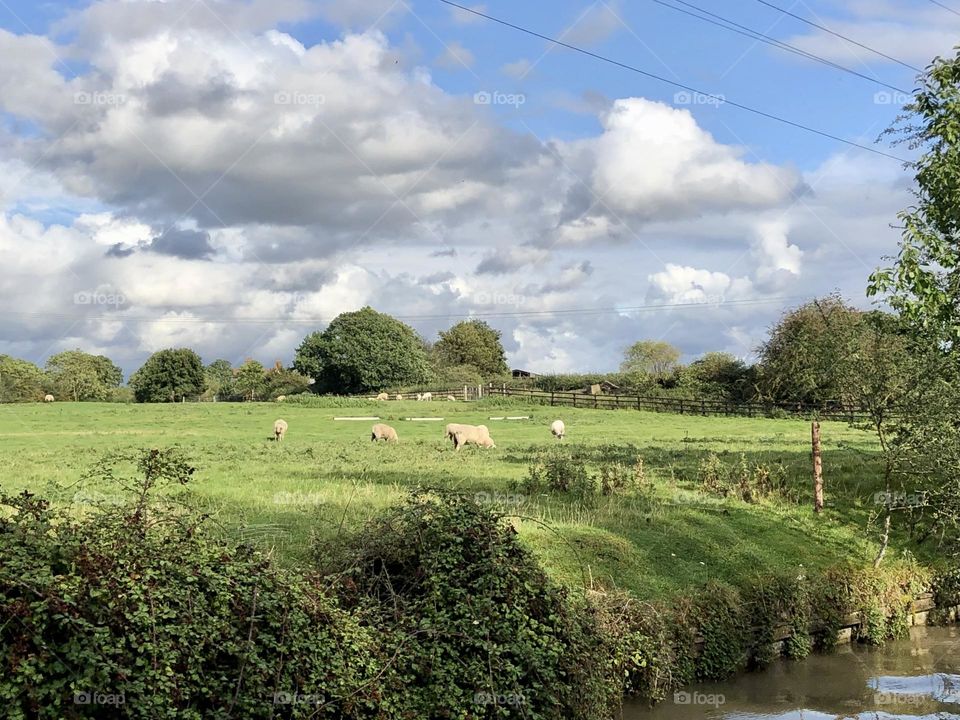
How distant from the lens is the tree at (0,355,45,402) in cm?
10270

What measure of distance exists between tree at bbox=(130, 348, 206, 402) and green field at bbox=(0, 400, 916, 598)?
59.7 m

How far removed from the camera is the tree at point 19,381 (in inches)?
4043

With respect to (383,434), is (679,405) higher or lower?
higher

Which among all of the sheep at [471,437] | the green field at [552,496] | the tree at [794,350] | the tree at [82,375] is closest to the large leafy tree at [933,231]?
the green field at [552,496]

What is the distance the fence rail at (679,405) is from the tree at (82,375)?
5709 cm

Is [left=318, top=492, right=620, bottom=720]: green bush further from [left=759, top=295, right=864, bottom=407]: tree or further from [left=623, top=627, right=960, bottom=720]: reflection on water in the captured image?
[left=759, top=295, right=864, bottom=407]: tree

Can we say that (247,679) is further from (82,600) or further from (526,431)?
(526,431)

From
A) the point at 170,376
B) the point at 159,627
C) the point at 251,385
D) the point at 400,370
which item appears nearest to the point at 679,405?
the point at 400,370

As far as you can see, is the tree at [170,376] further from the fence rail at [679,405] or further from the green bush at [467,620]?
the green bush at [467,620]

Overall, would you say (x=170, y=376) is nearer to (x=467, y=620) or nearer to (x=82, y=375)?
(x=82, y=375)

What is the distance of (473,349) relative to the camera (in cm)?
12575

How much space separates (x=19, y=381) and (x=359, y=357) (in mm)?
45688

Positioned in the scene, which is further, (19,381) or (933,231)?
(19,381)

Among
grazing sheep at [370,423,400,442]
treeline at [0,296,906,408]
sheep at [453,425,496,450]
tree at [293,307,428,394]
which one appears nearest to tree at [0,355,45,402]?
treeline at [0,296,906,408]
